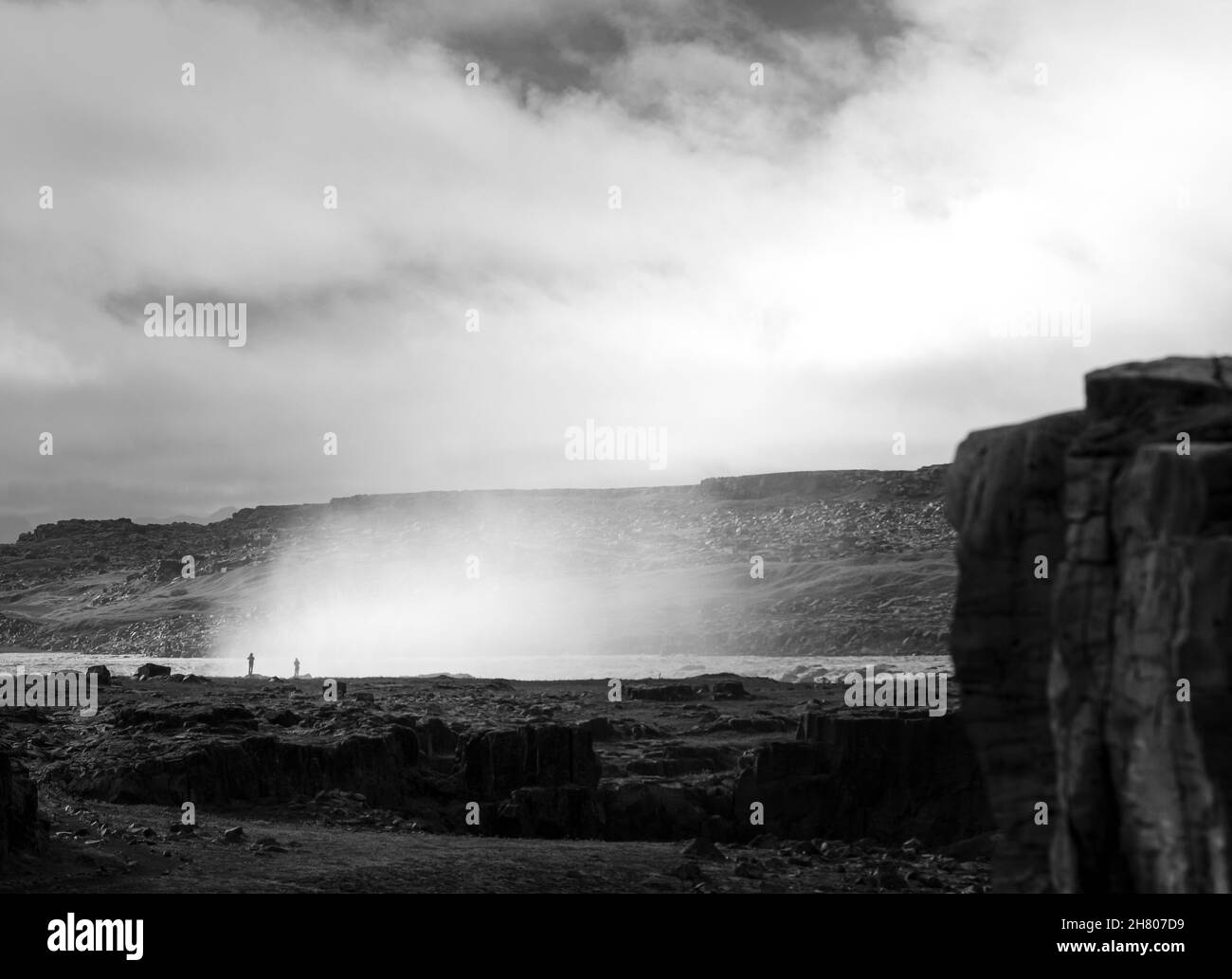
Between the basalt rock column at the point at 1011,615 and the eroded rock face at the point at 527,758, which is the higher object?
the basalt rock column at the point at 1011,615

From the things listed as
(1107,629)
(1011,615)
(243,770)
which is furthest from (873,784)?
(1107,629)

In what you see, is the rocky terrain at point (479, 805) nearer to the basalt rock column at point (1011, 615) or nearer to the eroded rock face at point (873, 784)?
the eroded rock face at point (873, 784)

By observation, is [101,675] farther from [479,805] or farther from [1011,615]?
[1011,615]

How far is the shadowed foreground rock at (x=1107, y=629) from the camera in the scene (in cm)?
1065

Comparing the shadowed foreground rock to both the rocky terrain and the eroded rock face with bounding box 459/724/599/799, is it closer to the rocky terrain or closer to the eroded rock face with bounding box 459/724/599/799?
the rocky terrain

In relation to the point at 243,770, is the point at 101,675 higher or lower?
higher

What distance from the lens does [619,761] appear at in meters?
36.2

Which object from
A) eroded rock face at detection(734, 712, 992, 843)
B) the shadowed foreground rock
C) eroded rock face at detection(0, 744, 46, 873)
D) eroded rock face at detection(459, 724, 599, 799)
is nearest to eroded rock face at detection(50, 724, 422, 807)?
eroded rock face at detection(459, 724, 599, 799)

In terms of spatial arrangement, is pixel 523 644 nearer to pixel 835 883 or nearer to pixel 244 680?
pixel 244 680

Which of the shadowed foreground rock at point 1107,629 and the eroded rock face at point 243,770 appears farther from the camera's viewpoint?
the eroded rock face at point 243,770

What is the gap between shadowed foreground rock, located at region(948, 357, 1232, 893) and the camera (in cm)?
1065

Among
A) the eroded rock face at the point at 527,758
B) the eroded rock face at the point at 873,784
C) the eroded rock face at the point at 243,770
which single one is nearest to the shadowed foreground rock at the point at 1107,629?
the eroded rock face at the point at 873,784

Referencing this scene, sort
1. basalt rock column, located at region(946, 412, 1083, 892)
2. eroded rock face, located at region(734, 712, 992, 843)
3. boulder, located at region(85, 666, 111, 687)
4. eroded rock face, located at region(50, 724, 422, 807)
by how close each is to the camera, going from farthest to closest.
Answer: boulder, located at region(85, 666, 111, 687) → eroded rock face, located at region(50, 724, 422, 807) → eroded rock face, located at region(734, 712, 992, 843) → basalt rock column, located at region(946, 412, 1083, 892)

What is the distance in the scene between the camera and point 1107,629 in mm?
11664
